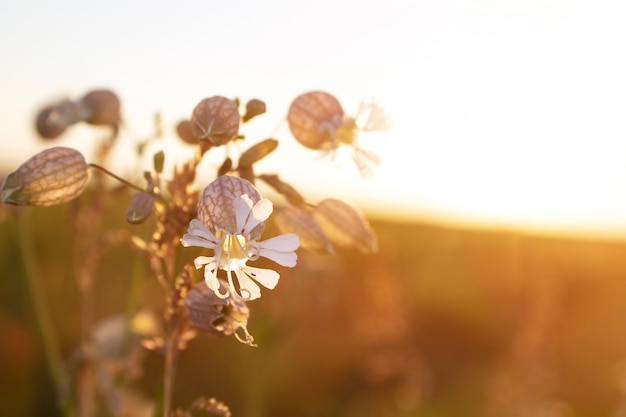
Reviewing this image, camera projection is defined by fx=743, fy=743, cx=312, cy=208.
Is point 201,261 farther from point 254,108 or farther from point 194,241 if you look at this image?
point 254,108

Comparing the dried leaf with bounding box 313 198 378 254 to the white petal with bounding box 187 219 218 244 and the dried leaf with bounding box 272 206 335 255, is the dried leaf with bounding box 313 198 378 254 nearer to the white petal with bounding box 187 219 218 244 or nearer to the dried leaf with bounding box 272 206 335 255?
the dried leaf with bounding box 272 206 335 255

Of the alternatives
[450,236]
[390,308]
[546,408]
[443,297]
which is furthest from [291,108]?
[450,236]

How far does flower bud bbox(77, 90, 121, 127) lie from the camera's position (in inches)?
54.3

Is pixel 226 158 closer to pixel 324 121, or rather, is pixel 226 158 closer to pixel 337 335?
pixel 324 121

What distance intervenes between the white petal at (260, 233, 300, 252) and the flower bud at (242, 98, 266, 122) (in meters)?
0.21

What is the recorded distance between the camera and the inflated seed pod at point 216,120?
3.21 feet

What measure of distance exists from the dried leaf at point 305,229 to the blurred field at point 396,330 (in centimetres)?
31

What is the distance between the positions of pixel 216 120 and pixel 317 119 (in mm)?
235

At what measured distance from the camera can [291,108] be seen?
119cm

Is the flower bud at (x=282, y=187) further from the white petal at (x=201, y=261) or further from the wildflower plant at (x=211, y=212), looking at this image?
the white petal at (x=201, y=261)

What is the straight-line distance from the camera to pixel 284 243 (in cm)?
91

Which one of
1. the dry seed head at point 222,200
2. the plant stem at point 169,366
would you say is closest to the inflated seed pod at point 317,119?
the dry seed head at point 222,200

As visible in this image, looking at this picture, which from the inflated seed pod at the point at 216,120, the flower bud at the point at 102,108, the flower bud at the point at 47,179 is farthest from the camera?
the flower bud at the point at 102,108

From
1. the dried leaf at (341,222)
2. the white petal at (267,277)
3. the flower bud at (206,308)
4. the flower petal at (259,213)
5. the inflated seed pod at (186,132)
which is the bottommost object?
the flower bud at (206,308)
